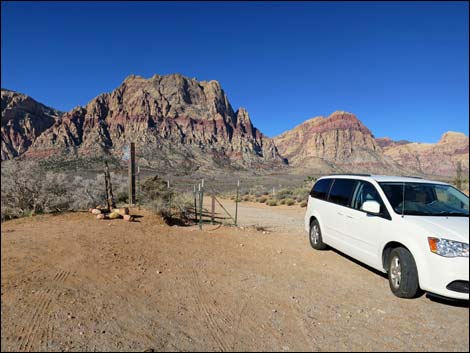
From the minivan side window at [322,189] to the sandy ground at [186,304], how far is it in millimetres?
1933

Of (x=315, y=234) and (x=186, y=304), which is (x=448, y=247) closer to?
(x=186, y=304)

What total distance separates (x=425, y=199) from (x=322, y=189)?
8.94ft

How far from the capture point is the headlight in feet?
14.3

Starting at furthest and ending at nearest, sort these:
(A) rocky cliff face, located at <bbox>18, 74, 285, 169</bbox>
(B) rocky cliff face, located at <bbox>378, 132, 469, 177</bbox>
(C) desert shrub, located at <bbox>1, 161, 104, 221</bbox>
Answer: (B) rocky cliff face, located at <bbox>378, 132, 469, 177</bbox>
(A) rocky cliff face, located at <bbox>18, 74, 285, 169</bbox>
(C) desert shrub, located at <bbox>1, 161, 104, 221</bbox>

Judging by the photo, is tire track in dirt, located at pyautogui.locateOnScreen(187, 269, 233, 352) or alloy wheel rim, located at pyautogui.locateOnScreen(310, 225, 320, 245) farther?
alloy wheel rim, located at pyautogui.locateOnScreen(310, 225, 320, 245)

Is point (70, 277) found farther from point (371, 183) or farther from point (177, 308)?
point (371, 183)

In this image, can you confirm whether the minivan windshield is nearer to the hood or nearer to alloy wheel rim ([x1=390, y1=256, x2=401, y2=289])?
the hood

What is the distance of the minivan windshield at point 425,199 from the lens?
18.6 feet

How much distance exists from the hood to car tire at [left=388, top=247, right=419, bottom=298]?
19.1 inches

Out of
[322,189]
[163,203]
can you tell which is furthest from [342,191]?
[163,203]

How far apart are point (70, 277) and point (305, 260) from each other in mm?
5039

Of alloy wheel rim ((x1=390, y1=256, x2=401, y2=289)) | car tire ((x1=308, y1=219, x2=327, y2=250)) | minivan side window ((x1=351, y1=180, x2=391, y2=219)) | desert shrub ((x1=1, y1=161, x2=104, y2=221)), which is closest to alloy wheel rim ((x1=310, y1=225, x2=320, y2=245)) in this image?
car tire ((x1=308, y1=219, x2=327, y2=250))

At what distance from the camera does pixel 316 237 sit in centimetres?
854

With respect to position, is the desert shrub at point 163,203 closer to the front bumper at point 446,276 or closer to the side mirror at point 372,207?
the side mirror at point 372,207
